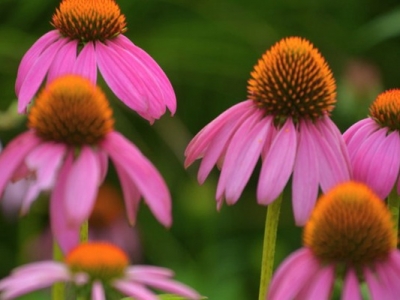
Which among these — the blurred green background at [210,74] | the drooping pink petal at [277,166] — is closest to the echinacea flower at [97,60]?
the drooping pink petal at [277,166]

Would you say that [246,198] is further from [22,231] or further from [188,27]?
[22,231]

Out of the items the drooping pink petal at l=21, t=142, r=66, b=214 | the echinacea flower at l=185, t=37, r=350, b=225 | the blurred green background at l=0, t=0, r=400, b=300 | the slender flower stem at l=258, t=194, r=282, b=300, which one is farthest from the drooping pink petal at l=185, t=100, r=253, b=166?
the blurred green background at l=0, t=0, r=400, b=300

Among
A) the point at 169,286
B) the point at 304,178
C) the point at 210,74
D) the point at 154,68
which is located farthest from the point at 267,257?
the point at 210,74

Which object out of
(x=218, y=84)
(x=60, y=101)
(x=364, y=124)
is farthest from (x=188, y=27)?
(x=60, y=101)

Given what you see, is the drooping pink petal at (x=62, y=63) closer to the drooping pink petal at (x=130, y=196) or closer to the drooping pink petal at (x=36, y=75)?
the drooping pink petal at (x=36, y=75)

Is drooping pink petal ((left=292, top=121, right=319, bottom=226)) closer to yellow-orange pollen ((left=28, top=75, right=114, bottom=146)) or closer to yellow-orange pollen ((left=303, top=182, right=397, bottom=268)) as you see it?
yellow-orange pollen ((left=303, top=182, right=397, bottom=268))

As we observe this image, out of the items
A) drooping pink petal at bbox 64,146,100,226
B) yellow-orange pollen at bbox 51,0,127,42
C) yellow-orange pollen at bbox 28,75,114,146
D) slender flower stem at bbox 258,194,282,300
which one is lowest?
slender flower stem at bbox 258,194,282,300
